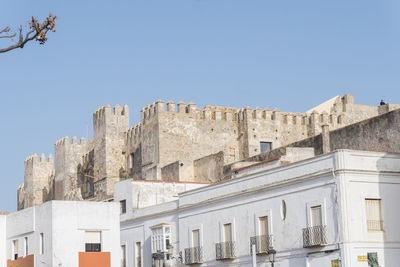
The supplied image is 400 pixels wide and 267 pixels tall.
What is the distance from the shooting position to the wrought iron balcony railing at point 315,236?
2644cm

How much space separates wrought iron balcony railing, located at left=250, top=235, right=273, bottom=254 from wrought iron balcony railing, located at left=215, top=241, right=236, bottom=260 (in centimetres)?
117

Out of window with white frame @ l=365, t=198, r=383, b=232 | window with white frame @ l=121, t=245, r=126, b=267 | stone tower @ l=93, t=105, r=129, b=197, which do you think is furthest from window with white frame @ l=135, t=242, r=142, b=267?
stone tower @ l=93, t=105, r=129, b=197

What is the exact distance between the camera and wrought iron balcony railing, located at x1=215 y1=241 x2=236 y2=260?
30.7m

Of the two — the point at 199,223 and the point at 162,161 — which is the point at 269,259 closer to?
the point at 199,223

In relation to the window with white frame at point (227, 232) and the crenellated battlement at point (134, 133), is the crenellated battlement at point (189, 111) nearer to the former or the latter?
the crenellated battlement at point (134, 133)

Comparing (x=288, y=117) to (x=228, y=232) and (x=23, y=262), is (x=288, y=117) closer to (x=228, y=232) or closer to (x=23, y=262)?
(x=228, y=232)

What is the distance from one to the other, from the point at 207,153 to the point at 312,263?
24.0 m

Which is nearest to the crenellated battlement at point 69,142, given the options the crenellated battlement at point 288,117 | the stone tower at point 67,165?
the stone tower at point 67,165

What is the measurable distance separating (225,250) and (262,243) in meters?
2.21

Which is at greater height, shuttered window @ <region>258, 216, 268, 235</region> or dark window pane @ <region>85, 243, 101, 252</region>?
shuttered window @ <region>258, 216, 268, 235</region>

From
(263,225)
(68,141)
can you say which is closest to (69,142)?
(68,141)

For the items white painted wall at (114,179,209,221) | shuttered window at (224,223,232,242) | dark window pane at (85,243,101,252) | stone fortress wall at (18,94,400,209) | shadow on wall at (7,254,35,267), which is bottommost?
shadow on wall at (7,254,35,267)

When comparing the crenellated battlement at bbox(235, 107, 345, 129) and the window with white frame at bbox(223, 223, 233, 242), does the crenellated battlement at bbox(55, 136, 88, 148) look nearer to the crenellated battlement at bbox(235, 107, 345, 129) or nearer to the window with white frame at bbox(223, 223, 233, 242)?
the crenellated battlement at bbox(235, 107, 345, 129)

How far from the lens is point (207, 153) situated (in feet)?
166
